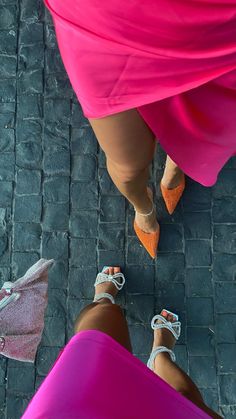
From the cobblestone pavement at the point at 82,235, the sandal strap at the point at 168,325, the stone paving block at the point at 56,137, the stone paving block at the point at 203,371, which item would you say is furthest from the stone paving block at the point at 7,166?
the stone paving block at the point at 203,371

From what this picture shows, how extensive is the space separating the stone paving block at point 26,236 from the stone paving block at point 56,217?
66 mm

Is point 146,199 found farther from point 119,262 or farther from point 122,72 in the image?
point 122,72

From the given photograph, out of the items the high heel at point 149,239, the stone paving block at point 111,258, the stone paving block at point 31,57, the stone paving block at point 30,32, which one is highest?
the stone paving block at point 30,32

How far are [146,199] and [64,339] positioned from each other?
1050 millimetres

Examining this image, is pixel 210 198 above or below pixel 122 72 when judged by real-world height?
below

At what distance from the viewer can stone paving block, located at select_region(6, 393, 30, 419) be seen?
9.48 feet

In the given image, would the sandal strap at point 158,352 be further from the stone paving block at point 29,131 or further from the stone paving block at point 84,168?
the stone paving block at point 29,131

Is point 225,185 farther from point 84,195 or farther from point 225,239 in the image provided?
point 84,195

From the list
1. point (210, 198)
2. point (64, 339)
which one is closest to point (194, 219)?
point (210, 198)

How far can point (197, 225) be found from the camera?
3.02 meters

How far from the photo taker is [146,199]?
254cm

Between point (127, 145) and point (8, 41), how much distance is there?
6.69ft

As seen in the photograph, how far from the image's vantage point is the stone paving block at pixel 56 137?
10.6 ft

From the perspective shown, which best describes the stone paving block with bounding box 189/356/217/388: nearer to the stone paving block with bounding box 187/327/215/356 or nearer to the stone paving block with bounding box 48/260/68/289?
the stone paving block with bounding box 187/327/215/356
